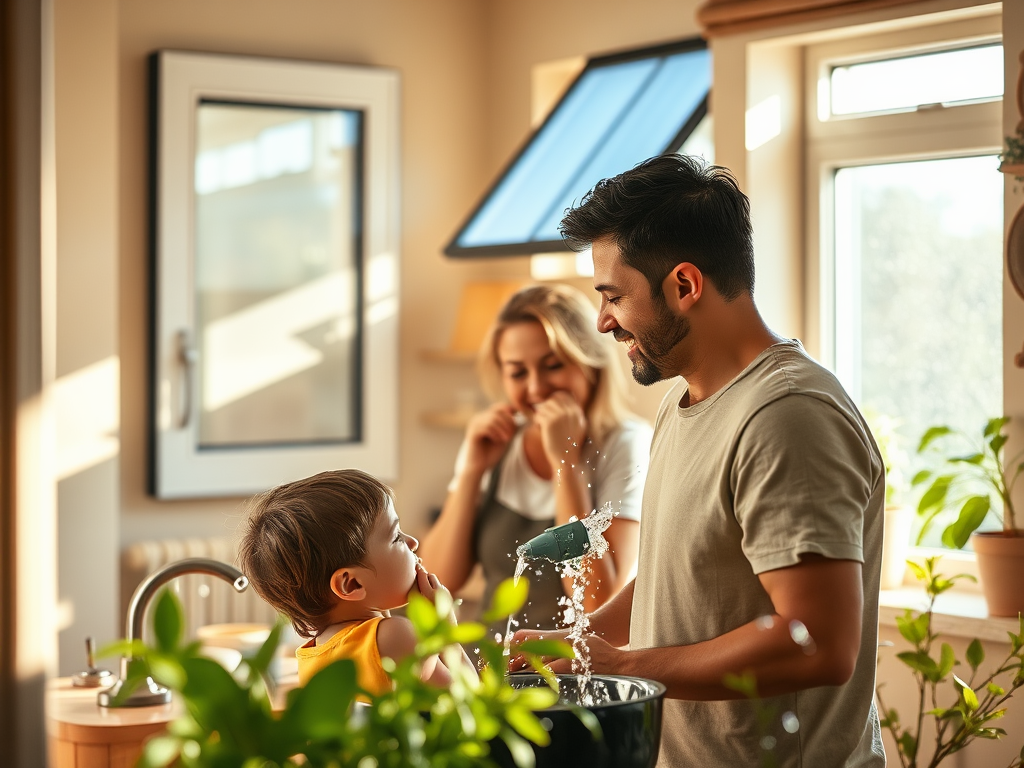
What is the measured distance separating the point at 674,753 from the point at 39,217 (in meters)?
1.09

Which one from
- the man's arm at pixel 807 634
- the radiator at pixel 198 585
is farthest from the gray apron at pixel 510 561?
the radiator at pixel 198 585

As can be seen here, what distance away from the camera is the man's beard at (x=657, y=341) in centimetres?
167

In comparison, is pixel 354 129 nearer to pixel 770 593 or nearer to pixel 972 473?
pixel 972 473

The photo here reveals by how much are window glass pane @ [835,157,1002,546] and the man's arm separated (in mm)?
1544

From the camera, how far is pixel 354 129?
14.1 ft

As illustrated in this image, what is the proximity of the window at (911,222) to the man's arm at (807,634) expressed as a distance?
1.61 metres

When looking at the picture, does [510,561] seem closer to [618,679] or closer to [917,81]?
[618,679]

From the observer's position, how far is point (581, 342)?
2783 mm

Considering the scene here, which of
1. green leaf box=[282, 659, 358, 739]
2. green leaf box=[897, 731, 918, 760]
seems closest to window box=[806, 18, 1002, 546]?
green leaf box=[897, 731, 918, 760]

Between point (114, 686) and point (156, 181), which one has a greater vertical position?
point (156, 181)

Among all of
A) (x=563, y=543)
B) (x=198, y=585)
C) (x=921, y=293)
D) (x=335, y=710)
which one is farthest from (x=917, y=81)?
(x=198, y=585)

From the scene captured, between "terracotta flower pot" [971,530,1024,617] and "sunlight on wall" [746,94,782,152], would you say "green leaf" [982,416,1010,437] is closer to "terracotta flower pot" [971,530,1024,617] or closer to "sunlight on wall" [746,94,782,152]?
"terracotta flower pot" [971,530,1024,617]

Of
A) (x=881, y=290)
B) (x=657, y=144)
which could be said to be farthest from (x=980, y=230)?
(x=657, y=144)

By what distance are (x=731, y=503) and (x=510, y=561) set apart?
4.21 ft
